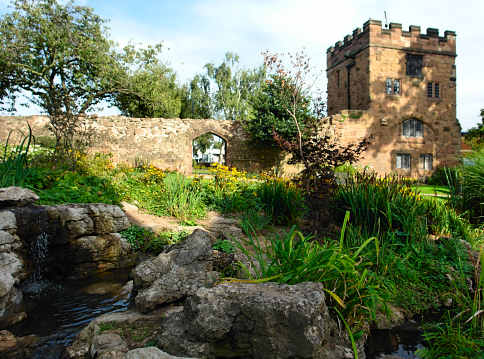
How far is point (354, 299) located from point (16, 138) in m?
17.3

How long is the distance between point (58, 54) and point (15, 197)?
12683 millimetres

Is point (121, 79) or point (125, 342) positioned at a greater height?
point (121, 79)

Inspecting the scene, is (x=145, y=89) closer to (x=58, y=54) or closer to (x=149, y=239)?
(x=58, y=54)

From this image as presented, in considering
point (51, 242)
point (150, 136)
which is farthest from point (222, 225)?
point (150, 136)

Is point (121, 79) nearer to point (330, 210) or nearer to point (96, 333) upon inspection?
point (330, 210)

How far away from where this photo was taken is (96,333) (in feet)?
7.49

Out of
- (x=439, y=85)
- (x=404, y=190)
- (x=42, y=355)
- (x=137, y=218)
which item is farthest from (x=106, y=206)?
(x=439, y=85)

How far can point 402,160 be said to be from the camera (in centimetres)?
1905

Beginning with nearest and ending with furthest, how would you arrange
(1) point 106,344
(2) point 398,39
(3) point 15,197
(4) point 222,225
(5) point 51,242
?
(1) point 106,344 < (3) point 15,197 < (5) point 51,242 < (4) point 222,225 < (2) point 398,39

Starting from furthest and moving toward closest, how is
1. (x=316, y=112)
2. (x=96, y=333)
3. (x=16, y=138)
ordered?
1. (x=16, y=138)
2. (x=316, y=112)
3. (x=96, y=333)

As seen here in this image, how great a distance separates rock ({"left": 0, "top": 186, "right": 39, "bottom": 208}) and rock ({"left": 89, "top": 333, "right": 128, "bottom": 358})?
2.89 metres

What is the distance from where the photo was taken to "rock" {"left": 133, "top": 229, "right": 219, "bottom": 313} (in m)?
2.56

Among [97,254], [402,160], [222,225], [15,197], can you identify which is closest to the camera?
[15,197]

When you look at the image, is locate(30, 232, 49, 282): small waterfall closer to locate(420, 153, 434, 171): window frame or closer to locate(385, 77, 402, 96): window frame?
locate(385, 77, 402, 96): window frame
